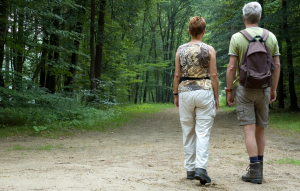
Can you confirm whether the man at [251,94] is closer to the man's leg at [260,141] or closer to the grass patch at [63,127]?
the man's leg at [260,141]

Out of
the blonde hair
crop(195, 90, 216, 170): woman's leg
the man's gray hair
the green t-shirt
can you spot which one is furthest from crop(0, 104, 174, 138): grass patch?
the man's gray hair

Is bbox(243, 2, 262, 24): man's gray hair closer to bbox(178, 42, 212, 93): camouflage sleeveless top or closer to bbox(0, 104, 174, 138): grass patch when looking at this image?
bbox(178, 42, 212, 93): camouflage sleeveless top

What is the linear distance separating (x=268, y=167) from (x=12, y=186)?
3.61 m

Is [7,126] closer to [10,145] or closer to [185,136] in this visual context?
[10,145]

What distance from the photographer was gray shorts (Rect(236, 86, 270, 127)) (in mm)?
3535

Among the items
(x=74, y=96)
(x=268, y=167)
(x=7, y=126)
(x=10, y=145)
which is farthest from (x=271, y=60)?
(x=74, y=96)

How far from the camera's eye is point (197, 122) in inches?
134

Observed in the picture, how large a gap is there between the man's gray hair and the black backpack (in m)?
0.38

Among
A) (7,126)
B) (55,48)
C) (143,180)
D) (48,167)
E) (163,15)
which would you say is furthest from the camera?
(163,15)

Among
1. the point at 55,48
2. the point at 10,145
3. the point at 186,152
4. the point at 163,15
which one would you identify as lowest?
the point at 10,145

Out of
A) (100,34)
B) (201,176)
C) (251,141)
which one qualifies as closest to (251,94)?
(251,141)

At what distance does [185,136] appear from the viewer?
3.54m

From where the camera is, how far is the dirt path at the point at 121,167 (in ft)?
10.4

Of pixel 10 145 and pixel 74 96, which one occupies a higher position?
pixel 74 96
